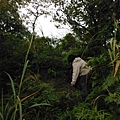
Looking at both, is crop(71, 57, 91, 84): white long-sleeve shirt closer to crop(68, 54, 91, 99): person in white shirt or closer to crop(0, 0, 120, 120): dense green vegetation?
crop(68, 54, 91, 99): person in white shirt

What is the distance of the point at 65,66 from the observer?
6.55 meters

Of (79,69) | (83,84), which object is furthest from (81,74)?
(83,84)

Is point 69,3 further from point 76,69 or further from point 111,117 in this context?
point 111,117

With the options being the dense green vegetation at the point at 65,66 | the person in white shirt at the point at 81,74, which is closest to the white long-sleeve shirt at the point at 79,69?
the person in white shirt at the point at 81,74

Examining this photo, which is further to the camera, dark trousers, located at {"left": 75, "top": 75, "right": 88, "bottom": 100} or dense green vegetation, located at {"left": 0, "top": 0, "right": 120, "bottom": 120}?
dark trousers, located at {"left": 75, "top": 75, "right": 88, "bottom": 100}

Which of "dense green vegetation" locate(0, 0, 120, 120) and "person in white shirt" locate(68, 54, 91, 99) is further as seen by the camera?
"person in white shirt" locate(68, 54, 91, 99)

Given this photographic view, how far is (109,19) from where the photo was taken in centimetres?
580

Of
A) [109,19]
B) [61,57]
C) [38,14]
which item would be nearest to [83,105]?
[109,19]

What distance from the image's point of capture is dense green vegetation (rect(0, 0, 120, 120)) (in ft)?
13.4

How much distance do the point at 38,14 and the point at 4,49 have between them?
16.4 feet

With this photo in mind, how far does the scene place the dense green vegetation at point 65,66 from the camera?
4.08 metres

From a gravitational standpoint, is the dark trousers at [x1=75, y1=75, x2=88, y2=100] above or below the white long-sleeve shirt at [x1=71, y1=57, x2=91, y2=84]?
below

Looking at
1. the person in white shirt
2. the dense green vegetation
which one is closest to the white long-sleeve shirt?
the person in white shirt

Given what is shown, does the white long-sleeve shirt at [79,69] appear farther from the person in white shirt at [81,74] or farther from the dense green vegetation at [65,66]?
the dense green vegetation at [65,66]
